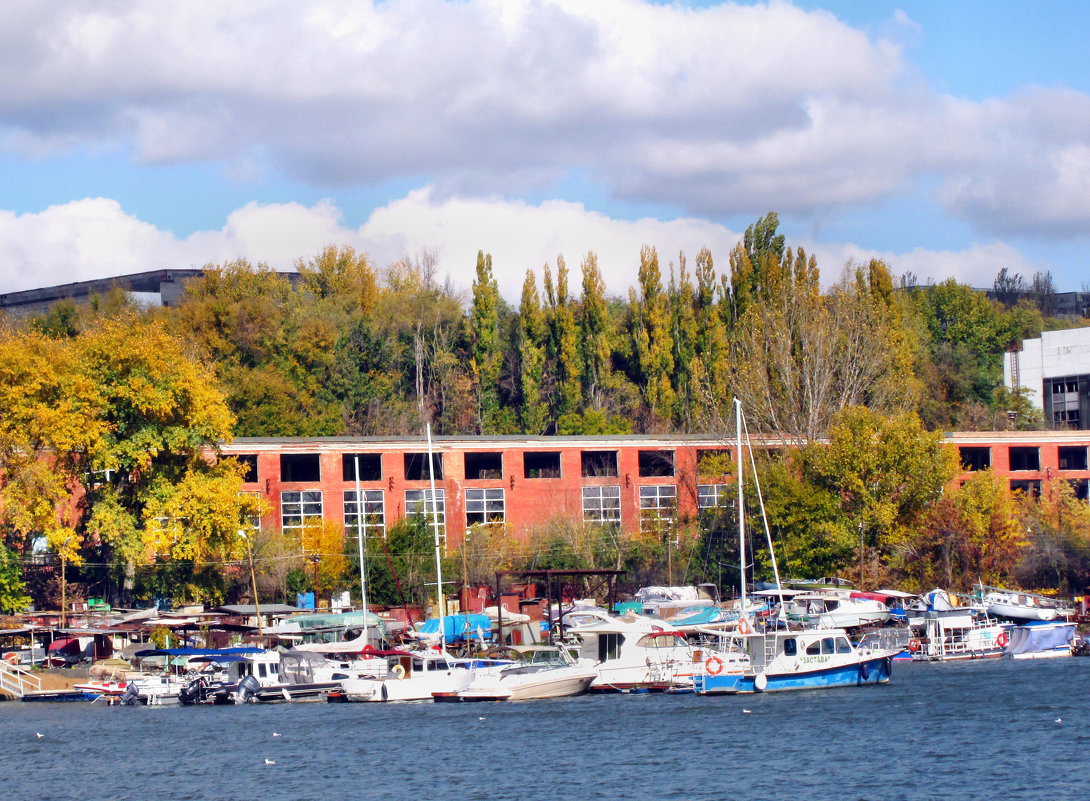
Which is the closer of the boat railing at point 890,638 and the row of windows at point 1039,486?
the boat railing at point 890,638

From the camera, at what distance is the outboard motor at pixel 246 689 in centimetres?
5900

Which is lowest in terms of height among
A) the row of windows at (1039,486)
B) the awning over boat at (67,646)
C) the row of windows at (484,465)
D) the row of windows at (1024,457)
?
the awning over boat at (67,646)

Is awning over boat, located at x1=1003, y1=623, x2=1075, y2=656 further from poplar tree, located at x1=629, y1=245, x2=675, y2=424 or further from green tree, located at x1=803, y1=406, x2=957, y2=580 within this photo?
poplar tree, located at x1=629, y1=245, x2=675, y2=424

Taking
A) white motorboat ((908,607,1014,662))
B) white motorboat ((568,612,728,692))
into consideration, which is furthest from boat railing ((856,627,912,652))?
white motorboat ((568,612,728,692))

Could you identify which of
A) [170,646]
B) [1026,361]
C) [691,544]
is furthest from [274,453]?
A: [1026,361]

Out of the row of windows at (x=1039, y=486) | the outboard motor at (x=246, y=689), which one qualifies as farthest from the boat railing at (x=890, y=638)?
the row of windows at (x=1039, y=486)

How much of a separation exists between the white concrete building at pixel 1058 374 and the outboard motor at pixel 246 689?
7186cm

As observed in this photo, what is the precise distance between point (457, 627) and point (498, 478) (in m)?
22.7

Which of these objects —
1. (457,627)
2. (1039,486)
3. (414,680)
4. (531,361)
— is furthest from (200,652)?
(1039,486)

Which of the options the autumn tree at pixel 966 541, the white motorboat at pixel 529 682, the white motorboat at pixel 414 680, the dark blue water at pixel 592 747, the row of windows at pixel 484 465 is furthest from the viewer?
the row of windows at pixel 484 465

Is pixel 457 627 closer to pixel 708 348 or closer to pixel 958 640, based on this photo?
pixel 958 640

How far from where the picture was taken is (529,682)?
55.8m

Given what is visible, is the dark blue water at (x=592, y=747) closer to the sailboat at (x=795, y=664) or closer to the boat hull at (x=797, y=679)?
the boat hull at (x=797, y=679)

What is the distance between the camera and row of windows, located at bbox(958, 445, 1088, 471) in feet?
317
